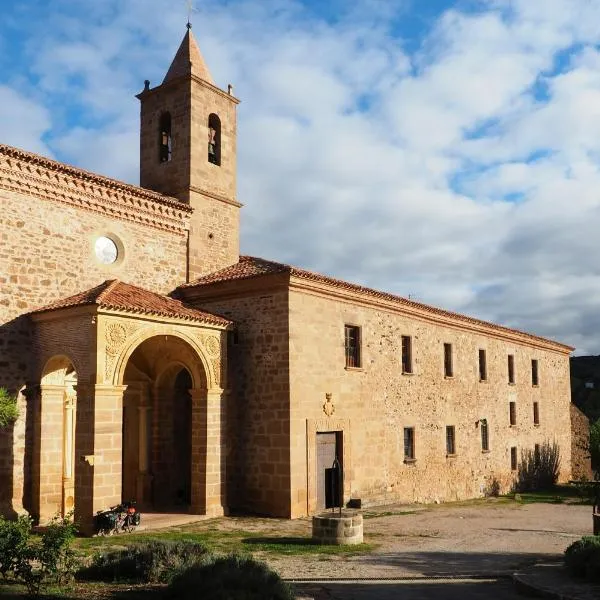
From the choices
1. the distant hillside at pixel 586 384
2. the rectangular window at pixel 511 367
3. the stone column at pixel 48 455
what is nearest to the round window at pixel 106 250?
the stone column at pixel 48 455

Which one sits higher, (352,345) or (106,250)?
(106,250)

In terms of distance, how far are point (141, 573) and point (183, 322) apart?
746 centimetres

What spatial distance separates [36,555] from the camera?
9.34 meters

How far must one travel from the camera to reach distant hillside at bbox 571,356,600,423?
50375 millimetres

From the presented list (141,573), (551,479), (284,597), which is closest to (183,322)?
(141,573)

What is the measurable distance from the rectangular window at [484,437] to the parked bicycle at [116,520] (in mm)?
17273

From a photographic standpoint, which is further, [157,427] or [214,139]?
[214,139]

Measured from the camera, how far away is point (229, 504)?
1844 centimetres

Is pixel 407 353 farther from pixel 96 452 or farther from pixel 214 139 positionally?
pixel 96 452

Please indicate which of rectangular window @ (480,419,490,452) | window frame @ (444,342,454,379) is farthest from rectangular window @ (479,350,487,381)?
window frame @ (444,342,454,379)

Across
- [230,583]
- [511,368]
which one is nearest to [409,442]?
[511,368]

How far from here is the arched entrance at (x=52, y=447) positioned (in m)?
16.0

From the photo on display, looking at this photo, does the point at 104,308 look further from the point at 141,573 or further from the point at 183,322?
the point at 141,573

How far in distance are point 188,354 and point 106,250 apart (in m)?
3.59
